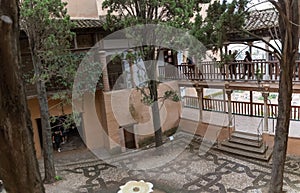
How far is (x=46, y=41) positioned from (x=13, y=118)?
8.81m

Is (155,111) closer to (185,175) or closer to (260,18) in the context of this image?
(185,175)

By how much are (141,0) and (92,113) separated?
6.44 m

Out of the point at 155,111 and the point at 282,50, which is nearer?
the point at 282,50

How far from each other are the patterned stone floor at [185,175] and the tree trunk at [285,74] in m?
1.63

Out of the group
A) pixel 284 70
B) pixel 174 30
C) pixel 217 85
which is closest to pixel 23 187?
pixel 284 70

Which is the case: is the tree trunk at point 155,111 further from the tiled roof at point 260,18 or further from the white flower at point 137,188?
the tiled roof at point 260,18

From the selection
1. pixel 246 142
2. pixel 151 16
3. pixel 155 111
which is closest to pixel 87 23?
pixel 151 16

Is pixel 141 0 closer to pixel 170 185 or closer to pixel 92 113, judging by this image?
pixel 92 113

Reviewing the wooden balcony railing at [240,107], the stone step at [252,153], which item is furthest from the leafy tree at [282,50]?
the wooden balcony railing at [240,107]

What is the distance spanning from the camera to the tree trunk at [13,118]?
2.04 meters

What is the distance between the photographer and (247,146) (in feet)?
43.8

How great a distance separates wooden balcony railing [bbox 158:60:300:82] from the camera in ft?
41.3

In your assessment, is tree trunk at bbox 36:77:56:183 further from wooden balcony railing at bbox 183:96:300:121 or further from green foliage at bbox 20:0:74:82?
wooden balcony railing at bbox 183:96:300:121

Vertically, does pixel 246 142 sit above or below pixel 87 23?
below
